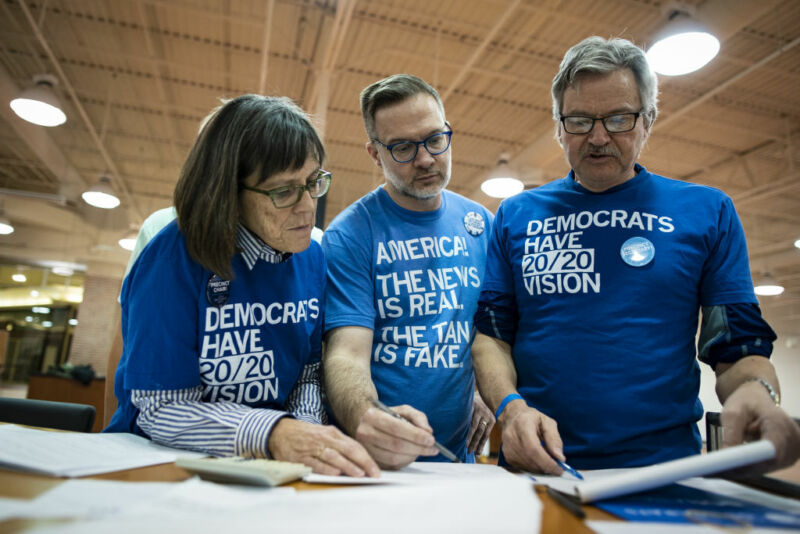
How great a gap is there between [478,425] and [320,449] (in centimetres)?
77

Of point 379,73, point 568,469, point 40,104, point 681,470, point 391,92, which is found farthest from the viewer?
point 379,73

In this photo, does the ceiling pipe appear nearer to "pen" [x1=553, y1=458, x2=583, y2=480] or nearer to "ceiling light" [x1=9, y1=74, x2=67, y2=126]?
"ceiling light" [x1=9, y1=74, x2=67, y2=126]

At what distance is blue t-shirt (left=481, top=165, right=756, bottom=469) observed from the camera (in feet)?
3.83

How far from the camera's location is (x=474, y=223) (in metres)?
1.70

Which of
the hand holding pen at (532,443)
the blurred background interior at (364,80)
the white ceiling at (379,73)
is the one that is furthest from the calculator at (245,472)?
the white ceiling at (379,73)

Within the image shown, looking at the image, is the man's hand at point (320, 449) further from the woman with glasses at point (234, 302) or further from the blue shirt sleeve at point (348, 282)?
the blue shirt sleeve at point (348, 282)

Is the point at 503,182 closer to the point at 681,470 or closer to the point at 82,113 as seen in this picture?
the point at 681,470

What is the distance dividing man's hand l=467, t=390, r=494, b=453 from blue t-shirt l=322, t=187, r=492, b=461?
2 centimetres

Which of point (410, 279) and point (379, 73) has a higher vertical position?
point (379, 73)

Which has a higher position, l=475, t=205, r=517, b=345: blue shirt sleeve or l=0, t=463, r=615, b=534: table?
l=475, t=205, r=517, b=345: blue shirt sleeve

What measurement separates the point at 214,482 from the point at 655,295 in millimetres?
1045

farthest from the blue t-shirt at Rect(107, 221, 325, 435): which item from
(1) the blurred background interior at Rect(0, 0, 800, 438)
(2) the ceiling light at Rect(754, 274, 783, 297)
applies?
(2) the ceiling light at Rect(754, 274, 783, 297)

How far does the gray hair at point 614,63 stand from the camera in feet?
4.15

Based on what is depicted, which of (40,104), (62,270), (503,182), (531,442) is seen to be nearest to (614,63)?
(531,442)
